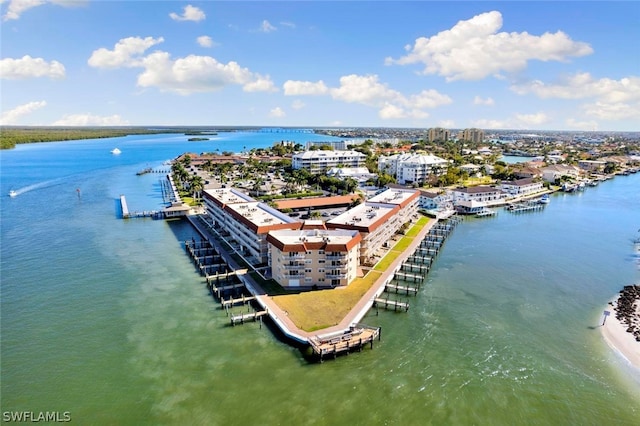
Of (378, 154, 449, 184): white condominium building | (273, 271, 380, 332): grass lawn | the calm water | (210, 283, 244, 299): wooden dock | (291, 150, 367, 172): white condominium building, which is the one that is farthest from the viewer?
(291, 150, 367, 172): white condominium building

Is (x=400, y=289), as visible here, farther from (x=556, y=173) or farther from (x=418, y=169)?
(x=556, y=173)

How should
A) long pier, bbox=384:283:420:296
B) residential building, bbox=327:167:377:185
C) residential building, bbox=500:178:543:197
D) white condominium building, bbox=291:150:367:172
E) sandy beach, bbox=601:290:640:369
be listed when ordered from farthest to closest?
1. white condominium building, bbox=291:150:367:172
2. residential building, bbox=327:167:377:185
3. residential building, bbox=500:178:543:197
4. long pier, bbox=384:283:420:296
5. sandy beach, bbox=601:290:640:369

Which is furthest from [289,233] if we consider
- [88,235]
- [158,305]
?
[88,235]

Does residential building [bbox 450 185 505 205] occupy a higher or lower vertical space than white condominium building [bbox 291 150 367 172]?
lower

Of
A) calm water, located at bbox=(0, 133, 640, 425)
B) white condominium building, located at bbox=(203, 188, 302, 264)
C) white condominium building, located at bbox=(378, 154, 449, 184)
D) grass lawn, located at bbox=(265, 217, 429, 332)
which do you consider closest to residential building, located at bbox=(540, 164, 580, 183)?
white condominium building, located at bbox=(378, 154, 449, 184)

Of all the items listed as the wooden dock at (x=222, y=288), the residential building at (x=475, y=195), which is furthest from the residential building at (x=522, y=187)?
the wooden dock at (x=222, y=288)

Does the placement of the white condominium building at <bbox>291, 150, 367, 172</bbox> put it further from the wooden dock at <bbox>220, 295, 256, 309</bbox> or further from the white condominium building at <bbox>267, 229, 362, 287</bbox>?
the wooden dock at <bbox>220, 295, 256, 309</bbox>

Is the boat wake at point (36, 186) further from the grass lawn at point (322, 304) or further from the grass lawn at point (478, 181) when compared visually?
the grass lawn at point (478, 181)

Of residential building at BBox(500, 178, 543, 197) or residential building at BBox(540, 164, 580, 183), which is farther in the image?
residential building at BBox(540, 164, 580, 183)
